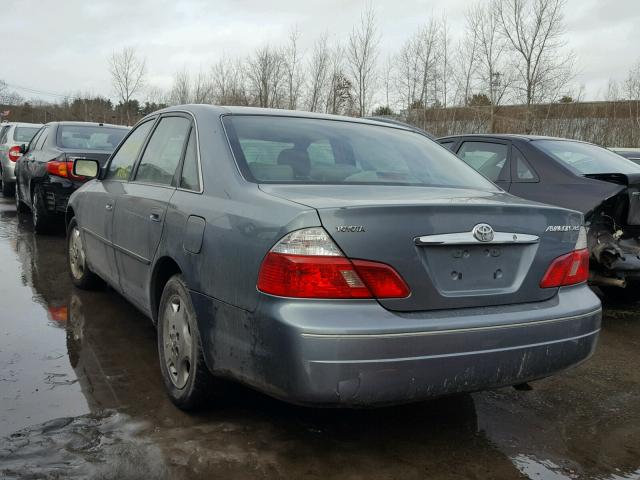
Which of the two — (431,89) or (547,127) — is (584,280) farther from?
(431,89)

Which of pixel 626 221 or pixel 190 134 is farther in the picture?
pixel 626 221

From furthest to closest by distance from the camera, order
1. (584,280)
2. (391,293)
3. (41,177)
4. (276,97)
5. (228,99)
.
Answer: (228,99), (276,97), (41,177), (584,280), (391,293)

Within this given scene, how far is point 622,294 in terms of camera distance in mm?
5824

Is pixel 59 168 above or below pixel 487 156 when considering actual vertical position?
below

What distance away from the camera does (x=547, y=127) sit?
22312 mm

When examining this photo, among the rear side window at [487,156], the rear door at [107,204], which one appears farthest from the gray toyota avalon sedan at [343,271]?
the rear side window at [487,156]

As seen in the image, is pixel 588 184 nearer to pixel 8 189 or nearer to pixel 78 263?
pixel 78 263

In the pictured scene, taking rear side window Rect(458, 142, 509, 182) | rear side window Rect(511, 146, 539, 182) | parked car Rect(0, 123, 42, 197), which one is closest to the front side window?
rear side window Rect(458, 142, 509, 182)

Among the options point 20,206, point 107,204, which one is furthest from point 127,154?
point 20,206

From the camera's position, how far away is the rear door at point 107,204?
428cm

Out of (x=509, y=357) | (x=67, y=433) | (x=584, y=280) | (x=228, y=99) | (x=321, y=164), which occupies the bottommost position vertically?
(x=67, y=433)

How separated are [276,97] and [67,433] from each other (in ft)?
105

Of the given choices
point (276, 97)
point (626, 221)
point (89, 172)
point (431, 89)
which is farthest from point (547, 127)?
point (89, 172)

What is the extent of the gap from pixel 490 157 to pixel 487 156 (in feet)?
0.22
